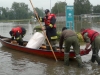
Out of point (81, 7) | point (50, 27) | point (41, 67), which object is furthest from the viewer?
point (81, 7)

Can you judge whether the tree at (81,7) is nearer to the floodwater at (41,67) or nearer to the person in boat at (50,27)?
the person in boat at (50,27)

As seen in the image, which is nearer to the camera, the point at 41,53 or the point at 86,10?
the point at 41,53

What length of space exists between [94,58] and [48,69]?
2.21m

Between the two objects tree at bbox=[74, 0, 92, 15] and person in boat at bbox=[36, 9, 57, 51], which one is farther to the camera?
tree at bbox=[74, 0, 92, 15]

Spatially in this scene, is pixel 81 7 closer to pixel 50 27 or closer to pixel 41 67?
pixel 50 27

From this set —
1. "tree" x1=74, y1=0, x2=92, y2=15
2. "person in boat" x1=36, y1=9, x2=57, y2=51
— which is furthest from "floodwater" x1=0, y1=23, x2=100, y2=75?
"tree" x1=74, y1=0, x2=92, y2=15

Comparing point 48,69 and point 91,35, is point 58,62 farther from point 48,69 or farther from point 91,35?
point 91,35

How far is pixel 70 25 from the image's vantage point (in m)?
15.8

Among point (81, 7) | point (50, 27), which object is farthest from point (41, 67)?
point (81, 7)

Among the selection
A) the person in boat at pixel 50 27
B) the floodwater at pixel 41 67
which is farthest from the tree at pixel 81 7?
the floodwater at pixel 41 67

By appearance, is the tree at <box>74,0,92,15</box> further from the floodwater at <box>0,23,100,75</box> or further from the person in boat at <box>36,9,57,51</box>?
the floodwater at <box>0,23,100,75</box>

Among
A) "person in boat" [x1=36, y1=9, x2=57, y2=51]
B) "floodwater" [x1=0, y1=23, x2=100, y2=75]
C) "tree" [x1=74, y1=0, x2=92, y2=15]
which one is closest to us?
"floodwater" [x1=0, y1=23, x2=100, y2=75]

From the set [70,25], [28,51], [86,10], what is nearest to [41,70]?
[28,51]

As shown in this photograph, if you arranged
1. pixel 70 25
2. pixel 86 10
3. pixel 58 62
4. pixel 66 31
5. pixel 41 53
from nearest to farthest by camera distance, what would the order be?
1. pixel 66 31
2. pixel 58 62
3. pixel 41 53
4. pixel 70 25
5. pixel 86 10
